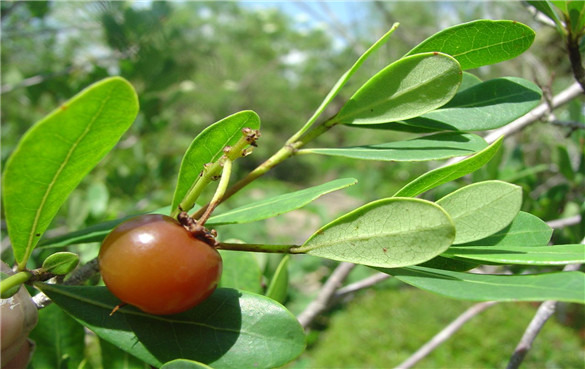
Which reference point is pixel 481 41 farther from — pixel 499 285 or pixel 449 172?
pixel 499 285

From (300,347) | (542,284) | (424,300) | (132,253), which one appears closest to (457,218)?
(542,284)

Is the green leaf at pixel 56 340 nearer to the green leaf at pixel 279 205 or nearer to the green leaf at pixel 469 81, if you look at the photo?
the green leaf at pixel 279 205

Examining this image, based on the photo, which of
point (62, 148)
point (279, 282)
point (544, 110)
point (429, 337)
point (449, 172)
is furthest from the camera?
point (429, 337)

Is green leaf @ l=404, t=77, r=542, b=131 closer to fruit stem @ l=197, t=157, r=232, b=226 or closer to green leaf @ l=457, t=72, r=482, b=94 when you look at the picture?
green leaf @ l=457, t=72, r=482, b=94

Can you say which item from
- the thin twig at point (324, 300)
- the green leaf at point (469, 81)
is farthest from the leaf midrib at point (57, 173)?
the thin twig at point (324, 300)

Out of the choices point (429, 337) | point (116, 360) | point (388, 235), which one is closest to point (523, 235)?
point (388, 235)

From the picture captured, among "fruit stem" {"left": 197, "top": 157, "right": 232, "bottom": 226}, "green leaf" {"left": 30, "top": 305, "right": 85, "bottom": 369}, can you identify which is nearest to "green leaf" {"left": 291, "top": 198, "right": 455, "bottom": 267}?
"fruit stem" {"left": 197, "top": 157, "right": 232, "bottom": 226}
